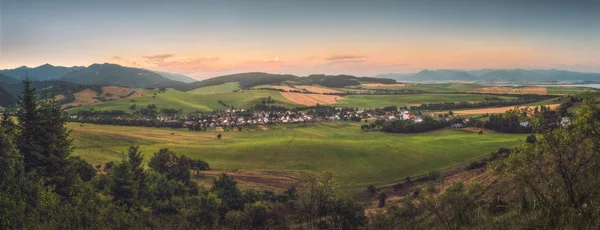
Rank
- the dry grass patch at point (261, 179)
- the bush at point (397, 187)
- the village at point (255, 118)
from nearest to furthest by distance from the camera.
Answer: the bush at point (397, 187)
the dry grass patch at point (261, 179)
the village at point (255, 118)

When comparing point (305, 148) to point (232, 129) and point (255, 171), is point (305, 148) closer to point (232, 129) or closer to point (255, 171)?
point (255, 171)

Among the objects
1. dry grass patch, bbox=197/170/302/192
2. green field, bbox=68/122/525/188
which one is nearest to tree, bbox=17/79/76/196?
dry grass patch, bbox=197/170/302/192

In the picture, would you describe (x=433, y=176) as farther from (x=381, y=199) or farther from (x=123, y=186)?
(x=123, y=186)

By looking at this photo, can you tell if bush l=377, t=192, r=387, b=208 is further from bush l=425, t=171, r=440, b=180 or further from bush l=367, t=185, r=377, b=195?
bush l=425, t=171, r=440, b=180

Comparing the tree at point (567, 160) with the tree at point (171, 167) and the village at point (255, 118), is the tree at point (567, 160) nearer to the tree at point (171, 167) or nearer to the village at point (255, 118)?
the tree at point (171, 167)

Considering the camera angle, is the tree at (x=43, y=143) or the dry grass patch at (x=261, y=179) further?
the dry grass patch at (x=261, y=179)

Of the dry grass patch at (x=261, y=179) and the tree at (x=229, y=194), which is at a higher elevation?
the tree at (x=229, y=194)

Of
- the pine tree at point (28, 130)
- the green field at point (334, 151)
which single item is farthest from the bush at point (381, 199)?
the pine tree at point (28, 130)

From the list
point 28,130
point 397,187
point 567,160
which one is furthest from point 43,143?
point 397,187

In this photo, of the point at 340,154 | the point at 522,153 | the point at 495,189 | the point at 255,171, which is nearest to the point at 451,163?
the point at 340,154
